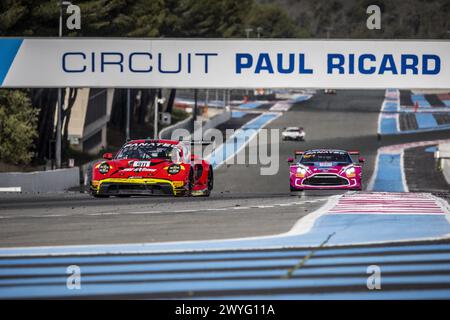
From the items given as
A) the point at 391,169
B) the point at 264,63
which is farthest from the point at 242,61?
the point at 391,169

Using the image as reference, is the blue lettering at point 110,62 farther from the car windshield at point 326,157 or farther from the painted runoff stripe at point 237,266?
the painted runoff stripe at point 237,266

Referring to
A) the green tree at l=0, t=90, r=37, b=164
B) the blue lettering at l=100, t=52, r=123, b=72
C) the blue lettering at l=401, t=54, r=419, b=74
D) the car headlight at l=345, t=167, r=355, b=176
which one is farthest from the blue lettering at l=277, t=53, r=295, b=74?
the green tree at l=0, t=90, r=37, b=164

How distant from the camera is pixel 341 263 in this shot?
1193 cm

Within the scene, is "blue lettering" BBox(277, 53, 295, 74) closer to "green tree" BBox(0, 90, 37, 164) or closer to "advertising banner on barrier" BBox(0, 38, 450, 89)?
"advertising banner on barrier" BBox(0, 38, 450, 89)

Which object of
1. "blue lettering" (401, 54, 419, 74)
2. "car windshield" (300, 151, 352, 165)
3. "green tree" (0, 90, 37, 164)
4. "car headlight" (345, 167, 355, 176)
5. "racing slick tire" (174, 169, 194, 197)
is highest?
"blue lettering" (401, 54, 419, 74)

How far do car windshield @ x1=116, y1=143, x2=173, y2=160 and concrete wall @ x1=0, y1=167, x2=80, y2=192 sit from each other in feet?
44.3

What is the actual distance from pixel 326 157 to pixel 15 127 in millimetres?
25327

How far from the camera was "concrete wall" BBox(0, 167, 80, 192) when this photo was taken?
36.2 metres

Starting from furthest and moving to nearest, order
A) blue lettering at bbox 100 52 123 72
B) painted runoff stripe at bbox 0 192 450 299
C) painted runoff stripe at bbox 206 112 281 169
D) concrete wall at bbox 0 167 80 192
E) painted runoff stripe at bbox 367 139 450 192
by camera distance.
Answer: painted runoff stripe at bbox 206 112 281 169, painted runoff stripe at bbox 367 139 450 192, concrete wall at bbox 0 167 80 192, blue lettering at bbox 100 52 123 72, painted runoff stripe at bbox 0 192 450 299

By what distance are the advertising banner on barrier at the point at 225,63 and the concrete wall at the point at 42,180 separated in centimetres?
434
